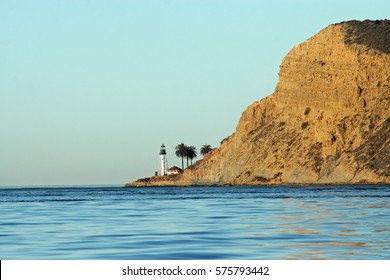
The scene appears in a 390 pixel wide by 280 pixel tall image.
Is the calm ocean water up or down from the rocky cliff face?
down

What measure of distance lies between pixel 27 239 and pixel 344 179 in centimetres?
15528

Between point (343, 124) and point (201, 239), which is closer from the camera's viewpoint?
point (201, 239)

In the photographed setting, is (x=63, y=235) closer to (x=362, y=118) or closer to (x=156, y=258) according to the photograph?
(x=156, y=258)

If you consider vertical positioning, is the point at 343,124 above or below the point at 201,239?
above

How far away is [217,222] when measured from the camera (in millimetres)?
45406

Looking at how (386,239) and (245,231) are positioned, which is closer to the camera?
(386,239)

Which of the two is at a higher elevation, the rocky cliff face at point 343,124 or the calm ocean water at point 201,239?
the rocky cliff face at point 343,124

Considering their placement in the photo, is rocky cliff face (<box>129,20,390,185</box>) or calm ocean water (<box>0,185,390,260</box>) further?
rocky cliff face (<box>129,20,390,185</box>)

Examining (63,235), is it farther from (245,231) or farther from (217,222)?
(217,222)

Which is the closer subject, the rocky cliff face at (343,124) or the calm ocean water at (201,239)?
the calm ocean water at (201,239)

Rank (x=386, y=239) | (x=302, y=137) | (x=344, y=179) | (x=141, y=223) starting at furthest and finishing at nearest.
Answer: (x=302, y=137), (x=344, y=179), (x=141, y=223), (x=386, y=239)
